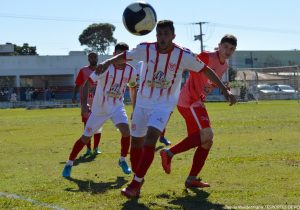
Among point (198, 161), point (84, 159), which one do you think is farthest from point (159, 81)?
point (84, 159)

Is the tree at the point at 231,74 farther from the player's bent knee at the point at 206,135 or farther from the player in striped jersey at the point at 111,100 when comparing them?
the player's bent knee at the point at 206,135

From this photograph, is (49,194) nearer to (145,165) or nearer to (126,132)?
(145,165)

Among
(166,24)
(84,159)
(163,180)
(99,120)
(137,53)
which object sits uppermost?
(166,24)

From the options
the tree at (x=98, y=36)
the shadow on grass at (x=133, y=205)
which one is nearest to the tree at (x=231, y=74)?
the tree at (x=98, y=36)

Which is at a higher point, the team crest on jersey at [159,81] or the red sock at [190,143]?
the team crest on jersey at [159,81]

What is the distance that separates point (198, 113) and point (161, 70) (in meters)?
1.07

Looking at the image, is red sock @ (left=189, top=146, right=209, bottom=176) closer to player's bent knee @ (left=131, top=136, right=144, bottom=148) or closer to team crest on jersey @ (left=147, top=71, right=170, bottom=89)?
player's bent knee @ (left=131, top=136, right=144, bottom=148)

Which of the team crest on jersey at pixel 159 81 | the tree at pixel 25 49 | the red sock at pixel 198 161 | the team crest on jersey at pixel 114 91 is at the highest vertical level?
the tree at pixel 25 49

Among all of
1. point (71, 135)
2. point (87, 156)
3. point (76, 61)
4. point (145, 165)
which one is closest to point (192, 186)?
point (145, 165)

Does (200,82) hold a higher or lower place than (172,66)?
lower

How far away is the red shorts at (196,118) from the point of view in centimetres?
806

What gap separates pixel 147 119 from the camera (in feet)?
25.3

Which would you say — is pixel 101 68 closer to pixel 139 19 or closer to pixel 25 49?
pixel 139 19

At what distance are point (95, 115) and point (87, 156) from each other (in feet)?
8.42
